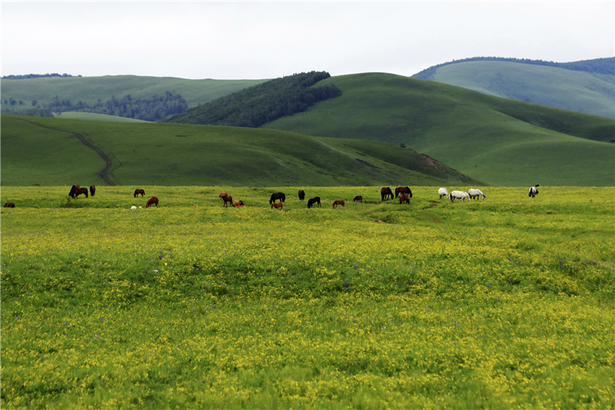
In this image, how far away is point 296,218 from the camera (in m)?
41.2

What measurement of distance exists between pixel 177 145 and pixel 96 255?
120740mm

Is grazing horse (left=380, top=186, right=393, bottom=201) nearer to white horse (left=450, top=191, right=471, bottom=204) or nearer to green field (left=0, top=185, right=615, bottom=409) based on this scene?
white horse (left=450, top=191, right=471, bottom=204)

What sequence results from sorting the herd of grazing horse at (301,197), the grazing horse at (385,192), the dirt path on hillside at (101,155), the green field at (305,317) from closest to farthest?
the green field at (305,317)
the herd of grazing horse at (301,197)
the grazing horse at (385,192)
the dirt path on hillside at (101,155)

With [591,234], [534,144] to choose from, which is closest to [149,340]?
[591,234]

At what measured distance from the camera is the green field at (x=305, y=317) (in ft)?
38.0

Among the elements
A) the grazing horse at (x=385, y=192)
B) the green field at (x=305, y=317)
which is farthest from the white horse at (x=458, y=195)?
the green field at (x=305, y=317)

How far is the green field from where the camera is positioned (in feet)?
38.0

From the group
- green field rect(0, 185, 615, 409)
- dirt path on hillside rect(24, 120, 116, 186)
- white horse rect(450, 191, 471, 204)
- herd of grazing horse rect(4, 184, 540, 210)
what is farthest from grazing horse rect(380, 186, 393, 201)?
dirt path on hillside rect(24, 120, 116, 186)

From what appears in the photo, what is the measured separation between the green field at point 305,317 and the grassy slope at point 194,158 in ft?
268

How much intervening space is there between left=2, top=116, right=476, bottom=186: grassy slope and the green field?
81836mm

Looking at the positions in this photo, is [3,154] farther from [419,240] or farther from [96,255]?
[419,240]

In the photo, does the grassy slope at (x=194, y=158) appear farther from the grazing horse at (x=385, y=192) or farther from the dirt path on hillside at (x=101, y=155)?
the grazing horse at (x=385, y=192)

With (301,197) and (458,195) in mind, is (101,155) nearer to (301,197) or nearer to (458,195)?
(301,197)

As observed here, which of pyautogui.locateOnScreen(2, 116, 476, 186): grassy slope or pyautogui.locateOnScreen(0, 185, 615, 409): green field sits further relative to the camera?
pyautogui.locateOnScreen(2, 116, 476, 186): grassy slope
